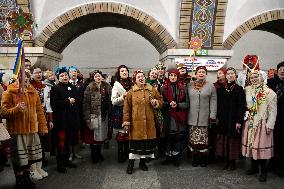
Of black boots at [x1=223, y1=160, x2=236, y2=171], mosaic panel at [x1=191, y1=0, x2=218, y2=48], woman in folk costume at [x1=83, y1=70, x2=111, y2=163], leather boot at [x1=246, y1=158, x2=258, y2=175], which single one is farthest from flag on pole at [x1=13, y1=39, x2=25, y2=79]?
mosaic panel at [x1=191, y1=0, x2=218, y2=48]

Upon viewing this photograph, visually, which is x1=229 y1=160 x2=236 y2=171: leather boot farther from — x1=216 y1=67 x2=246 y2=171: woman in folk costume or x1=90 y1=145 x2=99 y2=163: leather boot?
x1=90 y1=145 x2=99 y2=163: leather boot

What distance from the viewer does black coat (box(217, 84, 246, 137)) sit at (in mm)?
4621

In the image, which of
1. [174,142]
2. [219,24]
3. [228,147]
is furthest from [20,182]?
[219,24]

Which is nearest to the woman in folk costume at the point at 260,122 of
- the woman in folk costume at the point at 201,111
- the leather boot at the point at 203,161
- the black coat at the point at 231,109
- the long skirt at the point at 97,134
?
the black coat at the point at 231,109

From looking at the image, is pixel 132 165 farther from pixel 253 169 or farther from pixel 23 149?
pixel 253 169

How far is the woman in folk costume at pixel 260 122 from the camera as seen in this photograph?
170 inches

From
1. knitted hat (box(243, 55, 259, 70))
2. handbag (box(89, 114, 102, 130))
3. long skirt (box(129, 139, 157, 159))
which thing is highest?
knitted hat (box(243, 55, 259, 70))

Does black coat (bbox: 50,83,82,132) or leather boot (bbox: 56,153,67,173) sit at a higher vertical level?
black coat (bbox: 50,83,82,132)

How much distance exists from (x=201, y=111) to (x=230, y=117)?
45 centimetres

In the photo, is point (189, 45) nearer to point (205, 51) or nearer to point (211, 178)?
point (205, 51)

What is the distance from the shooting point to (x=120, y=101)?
500 cm

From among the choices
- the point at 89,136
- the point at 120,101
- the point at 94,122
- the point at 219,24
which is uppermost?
the point at 219,24

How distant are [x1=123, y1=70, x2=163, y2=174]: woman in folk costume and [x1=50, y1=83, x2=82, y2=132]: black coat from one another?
819 mm

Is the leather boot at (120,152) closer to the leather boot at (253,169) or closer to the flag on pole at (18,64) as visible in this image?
the leather boot at (253,169)
